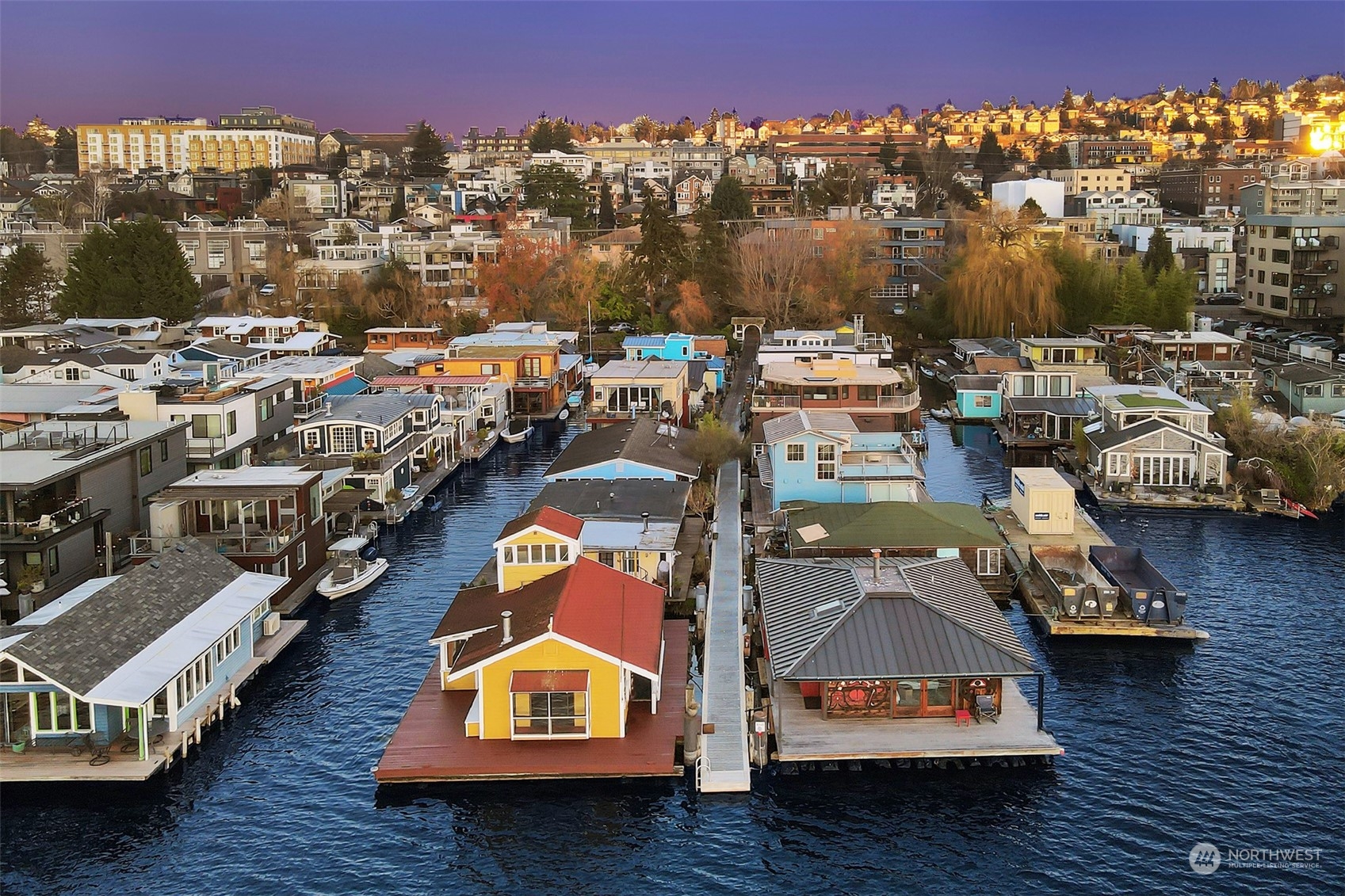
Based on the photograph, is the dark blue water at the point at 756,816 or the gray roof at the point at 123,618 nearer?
the dark blue water at the point at 756,816

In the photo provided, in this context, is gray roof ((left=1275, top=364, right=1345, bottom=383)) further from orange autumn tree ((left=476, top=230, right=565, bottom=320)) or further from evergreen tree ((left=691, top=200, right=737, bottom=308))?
orange autumn tree ((left=476, top=230, right=565, bottom=320))

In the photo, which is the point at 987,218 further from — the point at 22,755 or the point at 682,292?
the point at 22,755

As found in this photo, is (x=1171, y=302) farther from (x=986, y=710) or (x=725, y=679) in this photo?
(x=725, y=679)

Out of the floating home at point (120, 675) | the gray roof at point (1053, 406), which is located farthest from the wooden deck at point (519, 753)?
the gray roof at point (1053, 406)

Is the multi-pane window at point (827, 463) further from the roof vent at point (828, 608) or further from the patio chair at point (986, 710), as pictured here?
the patio chair at point (986, 710)

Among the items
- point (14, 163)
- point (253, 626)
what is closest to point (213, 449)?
point (253, 626)

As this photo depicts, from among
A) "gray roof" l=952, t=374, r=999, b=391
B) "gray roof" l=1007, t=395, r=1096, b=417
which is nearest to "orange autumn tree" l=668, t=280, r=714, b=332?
"gray roof" l=952, t=374, r=999, b=391

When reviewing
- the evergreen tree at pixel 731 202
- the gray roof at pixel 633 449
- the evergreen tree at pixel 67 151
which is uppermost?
the evergreen tree at pixel 67 151
